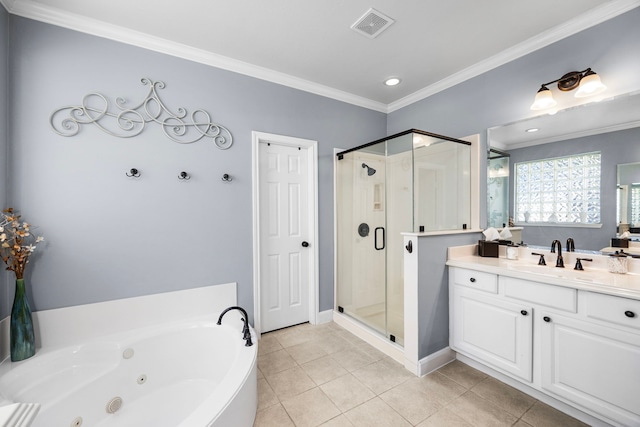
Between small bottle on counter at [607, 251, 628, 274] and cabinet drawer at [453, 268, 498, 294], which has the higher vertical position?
small bottle on counter at [607, 251, 628, 274]

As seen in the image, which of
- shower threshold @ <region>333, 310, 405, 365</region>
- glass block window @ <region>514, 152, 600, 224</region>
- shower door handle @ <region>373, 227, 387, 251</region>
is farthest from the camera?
shower door handle @ <region>373, 227, 387, 251</region>

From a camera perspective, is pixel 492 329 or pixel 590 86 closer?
pixel 590 86

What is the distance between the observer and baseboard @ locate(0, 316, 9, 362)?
162 cm

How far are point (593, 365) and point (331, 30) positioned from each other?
2773 millimetres

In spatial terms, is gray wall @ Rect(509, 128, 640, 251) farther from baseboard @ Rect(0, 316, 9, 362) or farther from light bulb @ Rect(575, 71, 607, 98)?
baseboard @ Rect(0, 316, 9, 362)

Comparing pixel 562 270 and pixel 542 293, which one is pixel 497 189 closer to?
pixel 562 270

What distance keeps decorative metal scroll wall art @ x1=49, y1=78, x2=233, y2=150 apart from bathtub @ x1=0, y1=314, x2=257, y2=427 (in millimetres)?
1526

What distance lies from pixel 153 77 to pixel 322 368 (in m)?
2.77

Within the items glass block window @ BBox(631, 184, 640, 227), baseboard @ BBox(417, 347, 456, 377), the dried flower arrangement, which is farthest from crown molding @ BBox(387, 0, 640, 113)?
the dried flower arrangement

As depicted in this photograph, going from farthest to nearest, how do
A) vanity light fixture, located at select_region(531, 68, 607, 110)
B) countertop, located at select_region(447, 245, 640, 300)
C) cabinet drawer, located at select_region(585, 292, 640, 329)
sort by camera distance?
vanity light fixture, located at select_region(531, 68, 607, 110), countertop, located at select_region(447, 245, 640, 300), cabinet drawer, located at select_region(585, 292, 640, 329)

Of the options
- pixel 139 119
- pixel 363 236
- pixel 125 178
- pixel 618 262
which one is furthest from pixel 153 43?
pixel 618 262

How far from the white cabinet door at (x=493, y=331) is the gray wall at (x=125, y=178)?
1.89 metres

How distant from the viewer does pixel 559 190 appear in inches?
82.1

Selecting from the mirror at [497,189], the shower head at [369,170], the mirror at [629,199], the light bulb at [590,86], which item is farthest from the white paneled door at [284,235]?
the mirror at [629,199]
